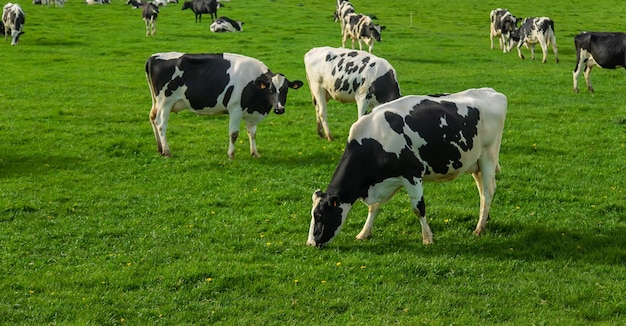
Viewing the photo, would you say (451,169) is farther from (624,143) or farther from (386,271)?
(624,143)

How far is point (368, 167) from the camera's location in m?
10.7

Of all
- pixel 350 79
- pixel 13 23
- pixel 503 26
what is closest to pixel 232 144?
pixel 350 79

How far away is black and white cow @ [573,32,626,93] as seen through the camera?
79.6ft

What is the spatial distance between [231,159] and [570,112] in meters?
10.5

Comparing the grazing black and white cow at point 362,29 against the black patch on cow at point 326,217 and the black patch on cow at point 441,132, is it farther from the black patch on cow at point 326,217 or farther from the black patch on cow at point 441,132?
the black patch on cow at point 326,217

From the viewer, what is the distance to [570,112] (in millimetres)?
21641

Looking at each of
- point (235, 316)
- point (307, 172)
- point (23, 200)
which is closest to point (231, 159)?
point (307, 172)

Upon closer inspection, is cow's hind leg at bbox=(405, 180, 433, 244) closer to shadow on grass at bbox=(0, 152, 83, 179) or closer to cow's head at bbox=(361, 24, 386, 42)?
shadow on grass at bbox=(0, 152, 83, 179)

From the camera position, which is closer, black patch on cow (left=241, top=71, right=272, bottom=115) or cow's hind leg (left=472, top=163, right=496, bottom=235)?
cow's hind leg (left=472, top=163, right=496, bottom=235)

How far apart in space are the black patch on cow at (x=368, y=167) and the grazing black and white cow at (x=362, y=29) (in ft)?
79.9

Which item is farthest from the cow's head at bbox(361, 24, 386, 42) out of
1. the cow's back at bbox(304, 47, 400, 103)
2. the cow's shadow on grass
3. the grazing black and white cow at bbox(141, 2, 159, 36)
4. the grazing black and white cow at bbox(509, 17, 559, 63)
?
the cow's shadow on grass

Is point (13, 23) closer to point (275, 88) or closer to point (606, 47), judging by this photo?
point (275, 88)

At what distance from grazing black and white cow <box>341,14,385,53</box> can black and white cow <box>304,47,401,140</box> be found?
53.5 feet

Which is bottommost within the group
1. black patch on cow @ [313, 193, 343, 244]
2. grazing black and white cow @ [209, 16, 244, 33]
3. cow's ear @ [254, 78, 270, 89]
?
grazing black and white cow @ [209, 16, 244, 33]
